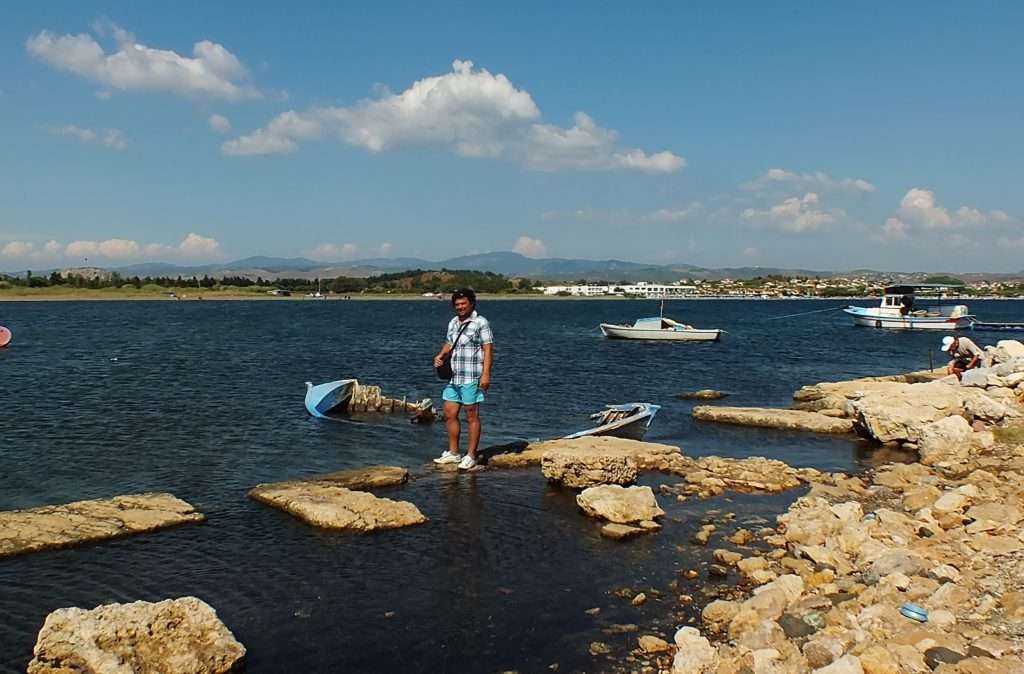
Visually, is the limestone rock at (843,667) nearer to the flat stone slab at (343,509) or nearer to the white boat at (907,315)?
the flat stone slab at (343,509)

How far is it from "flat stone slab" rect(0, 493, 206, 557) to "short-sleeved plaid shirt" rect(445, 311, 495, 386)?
5.08 m

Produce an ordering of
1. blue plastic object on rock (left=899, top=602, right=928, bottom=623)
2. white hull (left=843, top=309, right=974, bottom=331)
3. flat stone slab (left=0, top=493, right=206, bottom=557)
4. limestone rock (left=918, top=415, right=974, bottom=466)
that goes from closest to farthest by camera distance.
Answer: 1. blue plastic object on rock (left=899, top=602, right=928, bottom=623)
2. flat stone slab (left=0, top=493, right=206, bottom=557)
3. limestone rock (left=918, top=415, right=974, bottom=466)
4. white hull (left=843, top=309, right=974, bottom=331)

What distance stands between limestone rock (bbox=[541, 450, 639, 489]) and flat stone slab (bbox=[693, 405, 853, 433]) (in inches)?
342

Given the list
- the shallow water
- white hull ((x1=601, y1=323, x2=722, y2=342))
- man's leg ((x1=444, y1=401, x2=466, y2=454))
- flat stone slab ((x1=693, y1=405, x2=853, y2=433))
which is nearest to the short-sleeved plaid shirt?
man's leg ((x1=444, y1=401, x2=466, y2=454))

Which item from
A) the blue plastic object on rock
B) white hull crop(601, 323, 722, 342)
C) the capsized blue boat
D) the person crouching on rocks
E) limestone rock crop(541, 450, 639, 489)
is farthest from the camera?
white hull crop(601, 323, 722, 342)

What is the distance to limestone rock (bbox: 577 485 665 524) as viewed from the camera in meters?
12.0

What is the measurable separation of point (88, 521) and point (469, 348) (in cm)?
679

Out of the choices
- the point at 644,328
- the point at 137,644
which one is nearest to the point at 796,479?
the point at 137,644

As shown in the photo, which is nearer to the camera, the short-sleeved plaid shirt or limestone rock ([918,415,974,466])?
the short-sleeved plaid shirt

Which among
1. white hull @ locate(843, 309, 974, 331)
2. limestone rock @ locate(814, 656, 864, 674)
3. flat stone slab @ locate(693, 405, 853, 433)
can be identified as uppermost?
limestone rock @ locate(814, 656, 864, 674)

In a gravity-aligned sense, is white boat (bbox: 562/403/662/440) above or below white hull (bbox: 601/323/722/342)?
above

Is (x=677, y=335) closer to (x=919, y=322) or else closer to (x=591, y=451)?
(x=919, y=322)

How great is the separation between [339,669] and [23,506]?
30.9ft

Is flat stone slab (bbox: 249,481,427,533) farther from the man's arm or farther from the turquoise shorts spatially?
the man's arm
